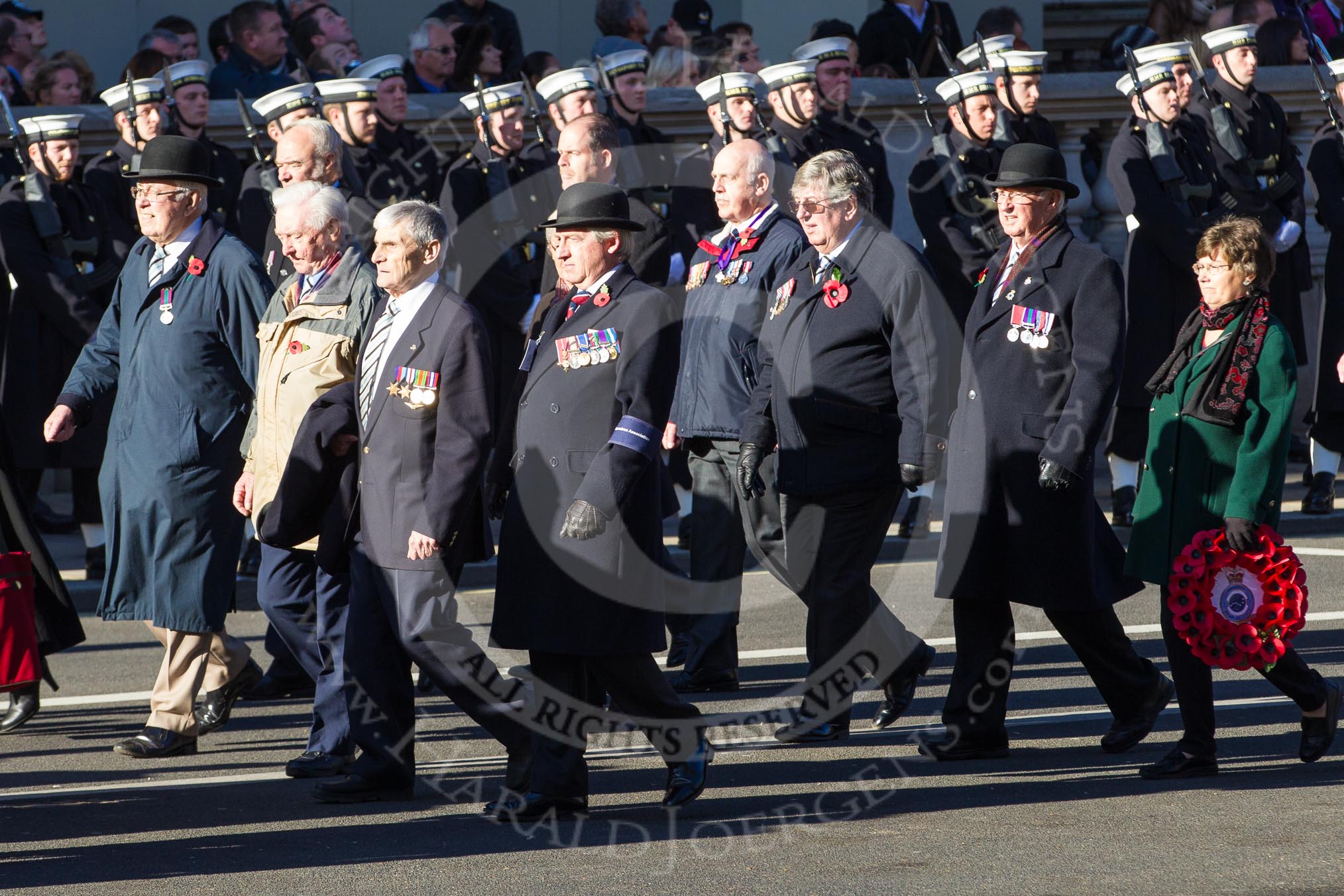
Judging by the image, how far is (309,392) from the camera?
23.5 ft

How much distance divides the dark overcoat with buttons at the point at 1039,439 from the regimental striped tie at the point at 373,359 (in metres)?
1.96

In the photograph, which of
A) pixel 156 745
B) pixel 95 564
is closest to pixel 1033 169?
pixel 156 745

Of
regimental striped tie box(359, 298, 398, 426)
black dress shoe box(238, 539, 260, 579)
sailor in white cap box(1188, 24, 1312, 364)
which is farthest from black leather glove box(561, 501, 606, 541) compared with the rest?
sailor in white cap box(1188, 24, 1312, 364)

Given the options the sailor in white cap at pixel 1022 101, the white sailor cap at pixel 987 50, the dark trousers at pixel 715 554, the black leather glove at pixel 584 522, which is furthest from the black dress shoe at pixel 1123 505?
the black leather glove at pixel 584 522

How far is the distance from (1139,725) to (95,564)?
570cm

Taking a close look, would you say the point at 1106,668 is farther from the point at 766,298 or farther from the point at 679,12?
the point at 679,12

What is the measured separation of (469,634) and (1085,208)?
826cm

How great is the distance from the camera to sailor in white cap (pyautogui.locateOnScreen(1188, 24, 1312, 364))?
1217 cm

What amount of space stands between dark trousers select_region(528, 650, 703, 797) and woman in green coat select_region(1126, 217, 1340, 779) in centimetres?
150

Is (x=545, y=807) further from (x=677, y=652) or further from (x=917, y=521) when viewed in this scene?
(x=917, y=521)

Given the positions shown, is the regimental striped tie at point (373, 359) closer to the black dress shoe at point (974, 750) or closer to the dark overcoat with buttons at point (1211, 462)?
the black dress shoe at point (974, 750)

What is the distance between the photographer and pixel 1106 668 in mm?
7070

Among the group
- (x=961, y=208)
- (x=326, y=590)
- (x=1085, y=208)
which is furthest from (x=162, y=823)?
(x=1085, y=208)

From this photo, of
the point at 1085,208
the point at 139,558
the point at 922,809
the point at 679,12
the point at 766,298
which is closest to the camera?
the point at 922,809
